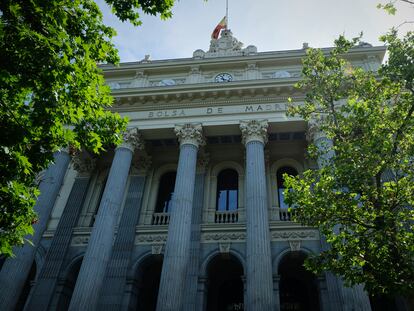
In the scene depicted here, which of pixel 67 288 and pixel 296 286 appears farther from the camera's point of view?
pixel 296 286

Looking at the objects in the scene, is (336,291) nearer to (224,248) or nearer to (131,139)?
(224,248)

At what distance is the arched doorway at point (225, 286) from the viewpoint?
696 inches

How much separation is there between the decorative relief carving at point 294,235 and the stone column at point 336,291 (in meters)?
0.73

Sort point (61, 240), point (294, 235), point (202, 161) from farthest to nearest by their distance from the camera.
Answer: point (202, 161) < point (61, 240) < point (294, 235)

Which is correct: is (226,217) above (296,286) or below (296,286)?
above

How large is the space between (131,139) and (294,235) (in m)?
9.66

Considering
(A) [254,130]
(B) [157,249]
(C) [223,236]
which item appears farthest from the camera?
(A) [254,130]

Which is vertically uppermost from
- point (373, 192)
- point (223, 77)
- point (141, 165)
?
point (223, 77)

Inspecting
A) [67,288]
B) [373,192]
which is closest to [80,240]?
[67,288]

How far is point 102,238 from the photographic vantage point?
1512cm

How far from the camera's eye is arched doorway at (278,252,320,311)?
55.0ft

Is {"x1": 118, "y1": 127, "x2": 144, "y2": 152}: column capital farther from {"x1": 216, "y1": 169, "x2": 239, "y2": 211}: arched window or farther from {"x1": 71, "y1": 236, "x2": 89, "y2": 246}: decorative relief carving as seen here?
{"x1": 71, "y1": 236, "x2": 89, "y2": 246}: decorative relief carving

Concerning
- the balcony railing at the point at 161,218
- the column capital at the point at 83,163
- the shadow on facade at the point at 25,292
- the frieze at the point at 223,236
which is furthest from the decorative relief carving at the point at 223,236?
the shadow on facade at the point at 25,292

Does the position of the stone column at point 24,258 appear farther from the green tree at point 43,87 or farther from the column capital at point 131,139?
the green tree at point 43,87
